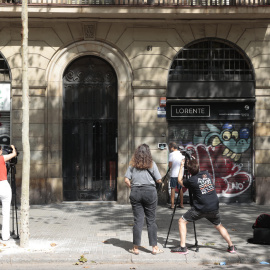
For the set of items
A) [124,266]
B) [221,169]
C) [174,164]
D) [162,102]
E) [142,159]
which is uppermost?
[162,102]

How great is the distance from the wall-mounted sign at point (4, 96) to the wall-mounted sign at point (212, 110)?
15.1 ft

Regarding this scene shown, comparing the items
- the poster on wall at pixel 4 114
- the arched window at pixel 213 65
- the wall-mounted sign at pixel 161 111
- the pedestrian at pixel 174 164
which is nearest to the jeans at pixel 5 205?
the pedestrian at pixel 174 164

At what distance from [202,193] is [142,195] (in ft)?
3.17

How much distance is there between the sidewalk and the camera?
8008 mm

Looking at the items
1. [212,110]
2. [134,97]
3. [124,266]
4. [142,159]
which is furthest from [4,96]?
[124,266]

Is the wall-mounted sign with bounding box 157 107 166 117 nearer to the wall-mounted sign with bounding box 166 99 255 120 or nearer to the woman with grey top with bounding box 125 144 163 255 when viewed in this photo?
the wall-mounted sign with bounding box 166 99 255 120

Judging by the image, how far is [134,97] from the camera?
14.4 metres

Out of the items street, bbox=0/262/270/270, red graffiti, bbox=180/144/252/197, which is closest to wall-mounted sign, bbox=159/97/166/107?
red graffiti, bbox=180/144/252/197

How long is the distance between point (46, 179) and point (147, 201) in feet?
22.4

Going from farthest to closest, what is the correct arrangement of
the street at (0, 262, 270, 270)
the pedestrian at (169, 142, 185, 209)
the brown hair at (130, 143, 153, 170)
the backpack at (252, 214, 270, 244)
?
the pedestrian at (169, 142, 185, 209), the backpack at (252, 214, 270, 244), the brown hair at (130, 143, 153, 170), the street at (0, 262, 270, 270)

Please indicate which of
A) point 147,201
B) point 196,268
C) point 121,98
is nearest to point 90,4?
point 121,98

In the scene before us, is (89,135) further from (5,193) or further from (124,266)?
(124,266)

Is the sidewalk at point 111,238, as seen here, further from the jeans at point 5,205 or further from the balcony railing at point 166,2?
the balcony railing at point 166,2

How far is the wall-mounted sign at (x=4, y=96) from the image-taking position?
14367 mm
